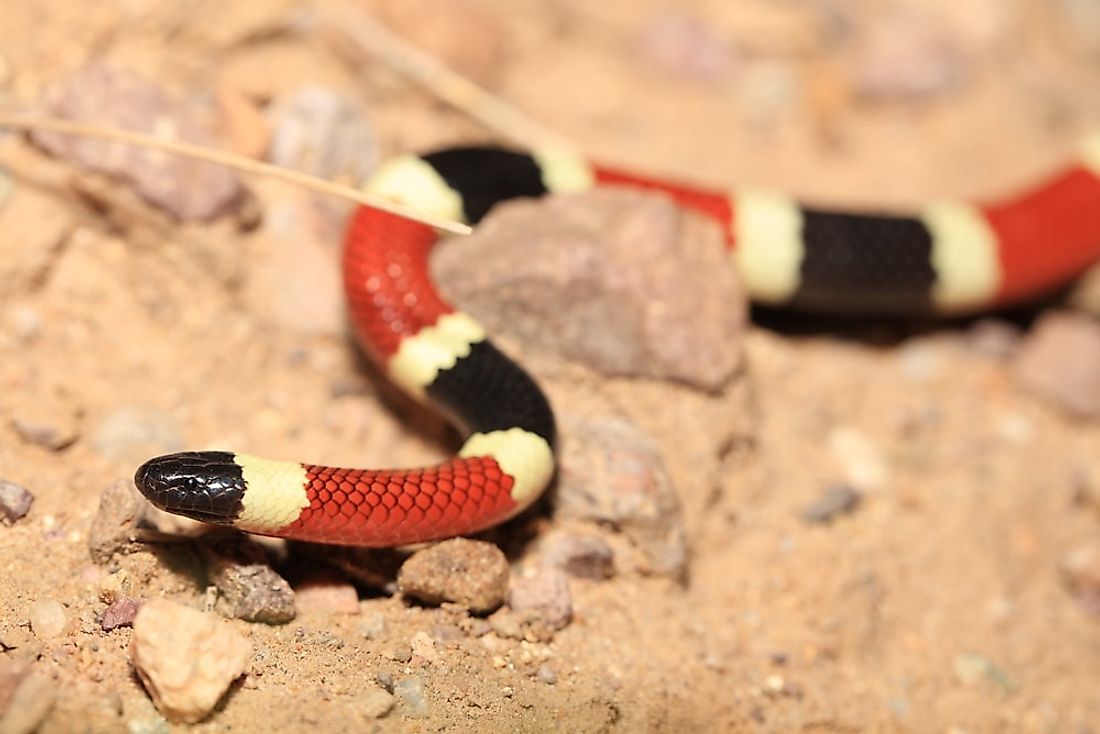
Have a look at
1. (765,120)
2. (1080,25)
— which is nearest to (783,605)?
(765,120)

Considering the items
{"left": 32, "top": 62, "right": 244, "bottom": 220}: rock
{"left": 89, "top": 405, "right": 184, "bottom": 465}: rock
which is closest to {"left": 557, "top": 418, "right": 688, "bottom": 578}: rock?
{"left": 89, "top": 405, "right": 184, "bottom": 465}: rock

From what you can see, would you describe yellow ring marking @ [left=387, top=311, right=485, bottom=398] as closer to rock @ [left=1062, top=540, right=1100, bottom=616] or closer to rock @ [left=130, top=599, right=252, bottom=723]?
rock @ [left=130, top=599, right=252, bottom=723]

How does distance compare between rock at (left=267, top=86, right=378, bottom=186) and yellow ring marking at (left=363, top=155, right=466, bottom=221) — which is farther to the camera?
rock at (left=267, top=86, right=378, bottom=186)

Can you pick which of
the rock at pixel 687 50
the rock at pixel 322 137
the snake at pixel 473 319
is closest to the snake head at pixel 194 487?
the snake at pixel 473 319

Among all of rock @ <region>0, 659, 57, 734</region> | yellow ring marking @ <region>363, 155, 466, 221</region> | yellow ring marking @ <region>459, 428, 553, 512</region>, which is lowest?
rock @ <region>0, 659, 57, 734</region>

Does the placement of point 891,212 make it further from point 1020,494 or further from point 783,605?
point 783,605

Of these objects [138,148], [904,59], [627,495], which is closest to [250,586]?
[627,495]
